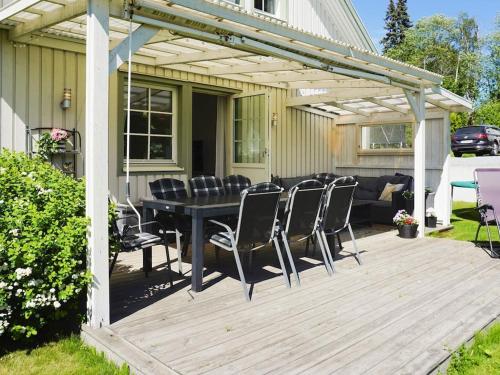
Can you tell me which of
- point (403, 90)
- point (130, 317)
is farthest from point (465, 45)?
point (130, 317)

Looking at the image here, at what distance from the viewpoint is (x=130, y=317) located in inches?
130

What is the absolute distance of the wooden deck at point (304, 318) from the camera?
260 centimetres

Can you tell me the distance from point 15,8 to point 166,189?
2378 mm

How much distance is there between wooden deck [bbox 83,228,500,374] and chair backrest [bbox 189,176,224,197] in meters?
0.99

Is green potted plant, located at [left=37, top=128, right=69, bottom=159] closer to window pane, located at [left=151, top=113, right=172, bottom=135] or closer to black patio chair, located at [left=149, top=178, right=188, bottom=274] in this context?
black patio chair, located at [left=149, top=178, right=188, bottom=274]

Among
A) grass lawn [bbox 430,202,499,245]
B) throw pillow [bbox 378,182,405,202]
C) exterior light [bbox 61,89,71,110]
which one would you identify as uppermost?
exterior light [bbox 61,89,71,110]

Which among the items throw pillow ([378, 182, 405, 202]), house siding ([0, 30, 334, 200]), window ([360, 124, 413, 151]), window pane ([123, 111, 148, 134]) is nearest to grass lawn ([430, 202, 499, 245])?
throw pillow ([378, 182, 405, 202])

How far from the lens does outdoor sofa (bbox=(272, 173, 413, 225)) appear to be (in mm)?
7945

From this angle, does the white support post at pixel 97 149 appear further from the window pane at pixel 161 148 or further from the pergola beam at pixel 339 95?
the pergola beam at pixel 339 95

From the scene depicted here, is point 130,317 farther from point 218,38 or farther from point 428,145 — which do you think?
point 428,145

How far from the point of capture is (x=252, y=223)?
3863 mm

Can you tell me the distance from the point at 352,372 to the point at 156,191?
3.34m

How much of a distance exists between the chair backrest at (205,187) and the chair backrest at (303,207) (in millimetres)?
1688

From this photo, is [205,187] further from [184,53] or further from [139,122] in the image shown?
[184,53]
